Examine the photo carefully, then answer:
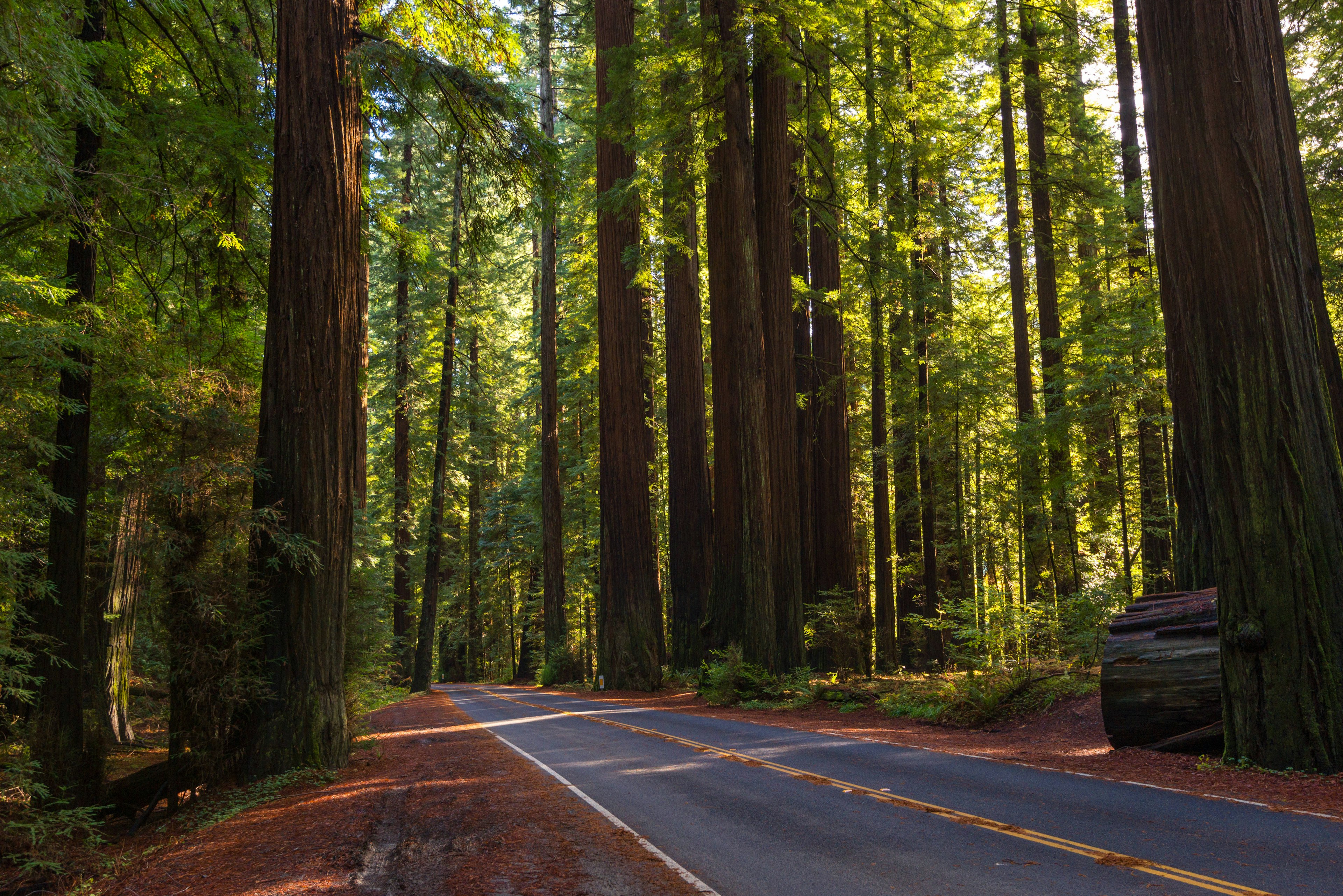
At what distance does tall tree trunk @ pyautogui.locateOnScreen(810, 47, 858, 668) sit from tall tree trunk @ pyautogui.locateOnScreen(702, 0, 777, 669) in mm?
2275

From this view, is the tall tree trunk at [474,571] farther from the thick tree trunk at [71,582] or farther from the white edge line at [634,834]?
the white edge line at [634,834]

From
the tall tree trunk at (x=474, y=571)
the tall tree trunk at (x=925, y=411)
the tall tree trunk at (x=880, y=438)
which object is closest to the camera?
the tall tree trunk at (x=880, y=438)

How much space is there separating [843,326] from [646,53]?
11.1 m

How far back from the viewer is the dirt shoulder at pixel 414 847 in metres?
4.95

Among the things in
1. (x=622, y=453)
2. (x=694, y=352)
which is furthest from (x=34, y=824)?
(x=694, y=352)

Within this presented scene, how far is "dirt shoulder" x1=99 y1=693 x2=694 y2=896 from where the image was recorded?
4.95 meters

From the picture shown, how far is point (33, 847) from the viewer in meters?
7.07

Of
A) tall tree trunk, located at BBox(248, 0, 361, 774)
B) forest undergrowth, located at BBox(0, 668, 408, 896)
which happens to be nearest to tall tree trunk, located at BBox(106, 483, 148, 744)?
tall tree trunk, located at BBox(248, 0, 361, 774)

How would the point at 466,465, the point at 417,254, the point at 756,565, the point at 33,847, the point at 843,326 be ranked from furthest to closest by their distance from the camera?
the point at 466,465 < the point at 843,326 < the point at 756,565 < the point at 417,254 < the point at 33,847

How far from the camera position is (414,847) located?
5.90 meters

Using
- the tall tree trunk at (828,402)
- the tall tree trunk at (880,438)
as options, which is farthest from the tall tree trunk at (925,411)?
the tall tree trunk at (828,402)

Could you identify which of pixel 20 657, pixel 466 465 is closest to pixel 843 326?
pixel 20 657

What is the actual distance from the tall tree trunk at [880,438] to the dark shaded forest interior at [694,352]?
201 mm

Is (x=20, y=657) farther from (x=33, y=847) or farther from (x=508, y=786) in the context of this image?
(x=508, y=786)
